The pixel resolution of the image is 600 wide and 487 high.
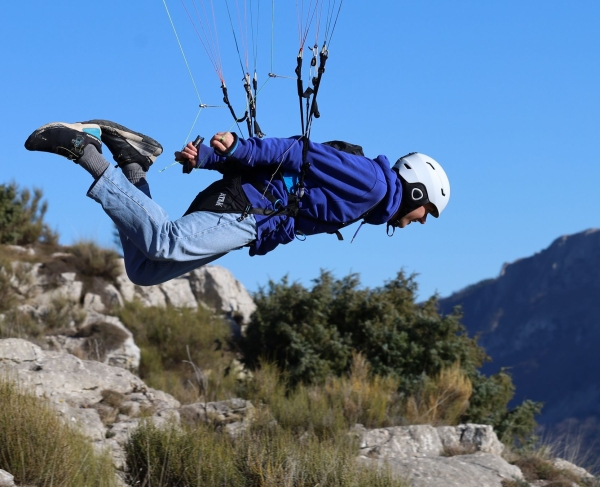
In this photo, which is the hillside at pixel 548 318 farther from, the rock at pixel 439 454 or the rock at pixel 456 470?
the rock at pixel 456 470

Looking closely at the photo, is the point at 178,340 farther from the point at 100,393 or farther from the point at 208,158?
the point at 208,158

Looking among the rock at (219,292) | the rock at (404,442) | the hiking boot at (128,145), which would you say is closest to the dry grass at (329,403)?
the rock at (404,442)

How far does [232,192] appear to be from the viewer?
6.34 m

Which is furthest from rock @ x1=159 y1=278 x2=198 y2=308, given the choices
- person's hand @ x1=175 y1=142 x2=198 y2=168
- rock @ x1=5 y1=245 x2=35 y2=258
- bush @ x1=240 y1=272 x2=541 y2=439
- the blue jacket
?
person's hand @ x1=175 y1=142 x2=198 y2=168

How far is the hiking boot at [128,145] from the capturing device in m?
6.66

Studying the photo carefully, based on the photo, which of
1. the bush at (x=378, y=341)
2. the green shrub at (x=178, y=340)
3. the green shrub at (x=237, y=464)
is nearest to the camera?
the green shrub at (x=237, y=464)

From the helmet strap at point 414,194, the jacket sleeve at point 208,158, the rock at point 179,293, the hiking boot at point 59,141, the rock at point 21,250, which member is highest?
the rock at point 21,250

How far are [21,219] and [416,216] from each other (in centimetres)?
1845

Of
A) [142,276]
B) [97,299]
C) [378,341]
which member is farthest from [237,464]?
[97,299]

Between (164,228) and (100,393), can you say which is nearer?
(164,228)

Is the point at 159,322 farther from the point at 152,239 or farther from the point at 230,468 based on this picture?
the point at 152,239

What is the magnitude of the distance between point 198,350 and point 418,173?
1360cm

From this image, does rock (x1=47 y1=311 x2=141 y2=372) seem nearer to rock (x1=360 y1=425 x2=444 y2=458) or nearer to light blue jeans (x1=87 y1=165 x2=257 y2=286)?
rock (x1=360 y1=425 x2=444 y2=458)

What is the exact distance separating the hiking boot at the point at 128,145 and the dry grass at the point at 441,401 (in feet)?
22.8
